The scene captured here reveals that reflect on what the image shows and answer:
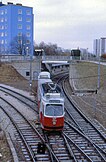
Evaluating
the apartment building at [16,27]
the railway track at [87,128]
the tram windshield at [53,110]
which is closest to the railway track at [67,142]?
the railway track at [87,128]

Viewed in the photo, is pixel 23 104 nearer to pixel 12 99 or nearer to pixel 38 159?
pixel 12 99

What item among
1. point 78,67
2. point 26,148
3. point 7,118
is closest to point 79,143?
point 26,148

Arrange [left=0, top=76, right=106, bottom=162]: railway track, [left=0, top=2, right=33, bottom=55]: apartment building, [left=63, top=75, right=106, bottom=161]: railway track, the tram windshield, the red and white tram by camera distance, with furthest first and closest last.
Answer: [left=0, top=2, right=33, bottom=55]: apartment building, the tram windshield, the red and white tram, [left=63, top=75, right=106, bottom=161]: railway track, [left=0, top=76, right=106, bottom=162]: railway track

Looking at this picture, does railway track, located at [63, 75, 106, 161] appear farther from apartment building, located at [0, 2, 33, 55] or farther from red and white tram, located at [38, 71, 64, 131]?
apartment building, located at [0, 2, 33, 55]

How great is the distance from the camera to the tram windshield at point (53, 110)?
21.2 metres

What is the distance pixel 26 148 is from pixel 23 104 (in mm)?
14564

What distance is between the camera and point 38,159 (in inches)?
663

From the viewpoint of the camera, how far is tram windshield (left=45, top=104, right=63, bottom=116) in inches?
835

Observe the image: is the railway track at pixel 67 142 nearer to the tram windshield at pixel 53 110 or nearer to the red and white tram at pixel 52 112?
the red and white tram at pixel 52 112

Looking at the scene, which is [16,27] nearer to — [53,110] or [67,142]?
[53,110]

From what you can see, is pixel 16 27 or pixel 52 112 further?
pixel 16 27

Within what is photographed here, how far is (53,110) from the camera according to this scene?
69.9 feet

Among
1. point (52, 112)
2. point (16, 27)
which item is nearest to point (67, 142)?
point (52, 112)

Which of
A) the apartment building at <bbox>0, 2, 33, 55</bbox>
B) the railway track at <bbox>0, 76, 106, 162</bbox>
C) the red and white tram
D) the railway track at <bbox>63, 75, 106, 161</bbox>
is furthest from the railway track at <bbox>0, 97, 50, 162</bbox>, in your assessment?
the apartment building at <bbox>0, 2, 33, 55</bbox>
